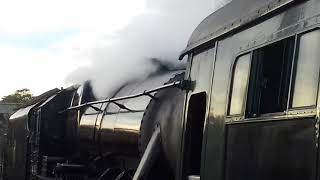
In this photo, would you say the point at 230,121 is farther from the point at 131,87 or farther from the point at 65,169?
the point at 65,169

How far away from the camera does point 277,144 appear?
314cm

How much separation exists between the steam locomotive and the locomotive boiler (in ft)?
0.08

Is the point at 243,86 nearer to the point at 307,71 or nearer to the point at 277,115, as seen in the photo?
the point at 277,115

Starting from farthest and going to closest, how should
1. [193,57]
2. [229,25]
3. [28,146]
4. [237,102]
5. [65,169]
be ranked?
1. [28,146]
2. [65,169]
3. [193,57]
4. [229,25]
5. [237,102]

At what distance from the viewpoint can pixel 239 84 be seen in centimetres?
384

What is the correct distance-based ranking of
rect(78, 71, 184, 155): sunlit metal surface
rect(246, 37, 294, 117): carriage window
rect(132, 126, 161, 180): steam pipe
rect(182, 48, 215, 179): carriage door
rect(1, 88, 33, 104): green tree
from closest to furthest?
1. rect(246, 37, 294, 117): carriage window
2. rect(182, 48, 215, 179): carriage door
3. rect(132, 126, 161, 180): steam pipe
4. rect(78, 71, 184, 155): sunlit metal surface
5. rect(1, 88, 33, 104): green tree

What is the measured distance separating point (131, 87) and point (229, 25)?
3773 millimetres

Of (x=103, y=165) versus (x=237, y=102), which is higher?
(x=237, y=102)

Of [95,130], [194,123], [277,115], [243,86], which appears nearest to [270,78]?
[243,86]

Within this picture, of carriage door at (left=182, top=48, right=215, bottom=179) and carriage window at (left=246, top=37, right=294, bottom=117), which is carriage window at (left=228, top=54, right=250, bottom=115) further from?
carriage door at (left=182, top=48, right=215, bottom=179)

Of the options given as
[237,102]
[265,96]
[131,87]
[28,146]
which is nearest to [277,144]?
[265,96]

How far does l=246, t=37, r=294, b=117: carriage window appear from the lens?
10.8ft

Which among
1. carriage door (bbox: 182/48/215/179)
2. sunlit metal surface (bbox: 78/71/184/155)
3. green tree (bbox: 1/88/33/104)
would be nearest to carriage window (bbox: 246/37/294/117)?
carriage door (bbox: 182/48/215/179)

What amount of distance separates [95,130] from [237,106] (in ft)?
16.1
